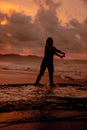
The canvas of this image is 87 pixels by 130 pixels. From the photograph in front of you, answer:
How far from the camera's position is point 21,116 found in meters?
5.99

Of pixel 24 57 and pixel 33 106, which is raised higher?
pixel 24 57

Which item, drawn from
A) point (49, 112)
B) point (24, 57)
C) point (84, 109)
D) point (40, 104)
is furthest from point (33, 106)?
point (24, 57)

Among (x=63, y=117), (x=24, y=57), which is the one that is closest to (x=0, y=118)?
(x=63, y=117)

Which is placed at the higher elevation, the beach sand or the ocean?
the ocean

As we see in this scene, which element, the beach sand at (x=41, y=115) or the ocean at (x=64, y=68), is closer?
the beach sand at (x=41, y=115)

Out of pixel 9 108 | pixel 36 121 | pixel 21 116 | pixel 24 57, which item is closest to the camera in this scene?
pixel 36 121

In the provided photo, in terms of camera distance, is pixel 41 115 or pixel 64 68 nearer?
pixel 41 115

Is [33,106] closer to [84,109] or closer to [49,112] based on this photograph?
[49,112]

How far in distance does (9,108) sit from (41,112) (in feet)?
2.98

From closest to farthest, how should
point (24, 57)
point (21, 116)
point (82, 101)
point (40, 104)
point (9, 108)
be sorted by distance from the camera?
point (21, 116) < point (9, 108) < point (40, 104) < point (82, 101) < point (24, 57)

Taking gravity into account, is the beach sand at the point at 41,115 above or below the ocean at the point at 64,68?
below

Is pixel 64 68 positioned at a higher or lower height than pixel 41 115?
higher

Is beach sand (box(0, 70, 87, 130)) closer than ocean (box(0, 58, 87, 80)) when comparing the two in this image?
Yes

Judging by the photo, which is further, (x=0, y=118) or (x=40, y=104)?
A: (x=40, y=104)
